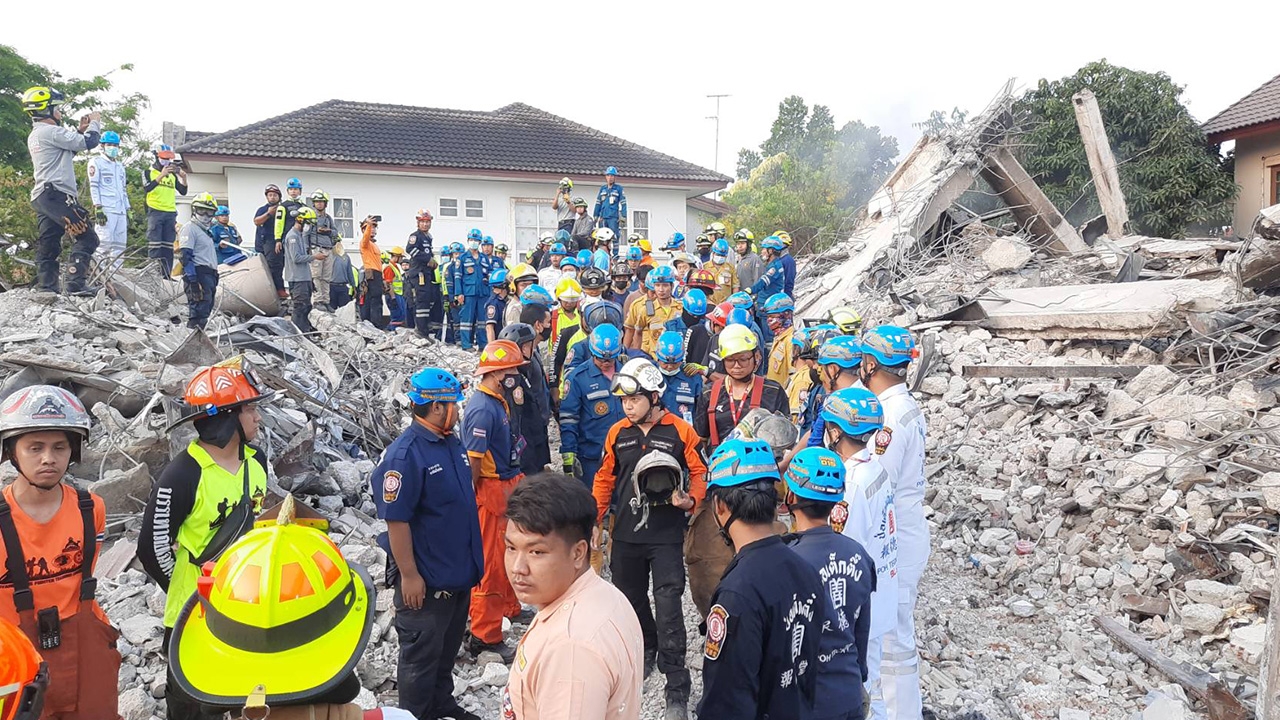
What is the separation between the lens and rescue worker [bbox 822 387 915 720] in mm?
3678

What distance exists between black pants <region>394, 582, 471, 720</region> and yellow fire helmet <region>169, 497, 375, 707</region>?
2.39 metres

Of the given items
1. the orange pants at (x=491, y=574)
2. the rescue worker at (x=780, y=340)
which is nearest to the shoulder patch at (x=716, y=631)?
the orange pants at (x=491, y=574)

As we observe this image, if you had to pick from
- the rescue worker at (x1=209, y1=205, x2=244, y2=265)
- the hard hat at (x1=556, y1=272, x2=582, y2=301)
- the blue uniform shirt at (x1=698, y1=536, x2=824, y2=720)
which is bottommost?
the blue uniform shirt at (x1=698, y1=536, x2=824, y2=720)

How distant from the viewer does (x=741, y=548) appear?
2738 millimetres

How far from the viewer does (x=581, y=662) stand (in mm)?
1964

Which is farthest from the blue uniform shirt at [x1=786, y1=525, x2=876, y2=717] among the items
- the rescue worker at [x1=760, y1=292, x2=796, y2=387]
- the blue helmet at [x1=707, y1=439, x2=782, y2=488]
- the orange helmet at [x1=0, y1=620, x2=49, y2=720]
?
the rescue worker at [x1=760, y1=292, x2=796, y2=387]

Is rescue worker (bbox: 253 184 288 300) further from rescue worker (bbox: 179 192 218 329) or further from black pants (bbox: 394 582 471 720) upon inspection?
black pants (bbox: 394 582 471 720)

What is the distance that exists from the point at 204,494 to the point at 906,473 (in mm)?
3496

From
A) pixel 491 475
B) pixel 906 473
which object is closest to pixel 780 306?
pixel 906 473

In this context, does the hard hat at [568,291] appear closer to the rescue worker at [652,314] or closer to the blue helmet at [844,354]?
the rescue worker at [652,314]

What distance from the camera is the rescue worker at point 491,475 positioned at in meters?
5.16

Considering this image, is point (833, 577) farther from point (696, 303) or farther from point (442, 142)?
point (442, 142)

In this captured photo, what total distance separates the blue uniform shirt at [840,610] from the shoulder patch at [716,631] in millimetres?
423

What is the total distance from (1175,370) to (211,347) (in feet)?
30.8
